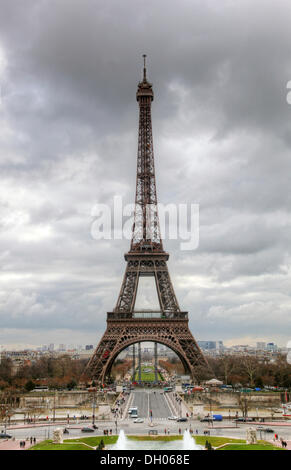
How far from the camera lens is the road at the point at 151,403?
56044 mm

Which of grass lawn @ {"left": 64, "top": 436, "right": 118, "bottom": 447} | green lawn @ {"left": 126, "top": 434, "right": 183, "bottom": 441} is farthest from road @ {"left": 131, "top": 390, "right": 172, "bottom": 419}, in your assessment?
grass lawn @ {"left": 64, "top": 436, "right": 118, "bottom": 447}

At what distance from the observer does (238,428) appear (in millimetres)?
46312

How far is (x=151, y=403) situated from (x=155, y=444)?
29.7m

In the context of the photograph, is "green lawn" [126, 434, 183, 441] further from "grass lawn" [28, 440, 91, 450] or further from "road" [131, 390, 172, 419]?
"road" [131, 390, 172, 419]

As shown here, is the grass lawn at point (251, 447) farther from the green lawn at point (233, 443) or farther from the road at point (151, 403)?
the road at point (151, 403)

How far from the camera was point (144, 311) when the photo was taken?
7619cm

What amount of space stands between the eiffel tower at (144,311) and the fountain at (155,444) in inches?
1273

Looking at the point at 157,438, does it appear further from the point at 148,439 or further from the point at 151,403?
the point at 151,403

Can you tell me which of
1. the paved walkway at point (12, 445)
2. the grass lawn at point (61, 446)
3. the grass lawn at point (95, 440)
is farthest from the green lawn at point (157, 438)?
the paved walkway at point (12, 445)

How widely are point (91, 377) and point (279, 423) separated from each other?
31786mm

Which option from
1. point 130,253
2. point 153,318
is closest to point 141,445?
point 153,318

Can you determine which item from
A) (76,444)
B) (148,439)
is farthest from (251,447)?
(76,444)

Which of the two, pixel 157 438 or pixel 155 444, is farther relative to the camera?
pixel 157 438

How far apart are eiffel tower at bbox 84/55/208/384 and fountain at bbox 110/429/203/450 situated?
32.3 meters
